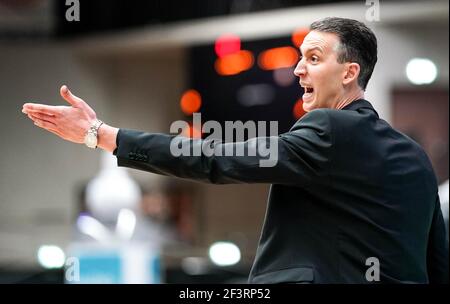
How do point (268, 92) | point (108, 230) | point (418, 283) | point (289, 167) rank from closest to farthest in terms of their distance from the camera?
point (289, 167) < point (418, 283) < point (108, 230) < point (268, 92)

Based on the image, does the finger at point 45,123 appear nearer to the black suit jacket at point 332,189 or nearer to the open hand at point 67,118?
the open hand at point 67,118

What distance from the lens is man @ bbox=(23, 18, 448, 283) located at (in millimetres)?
1941

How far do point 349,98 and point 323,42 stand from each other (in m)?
0.15

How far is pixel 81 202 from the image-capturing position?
10648 mm

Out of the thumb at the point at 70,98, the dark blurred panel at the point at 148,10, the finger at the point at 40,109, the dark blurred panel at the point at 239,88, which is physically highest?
the dark blurred panel at the point at 148,10

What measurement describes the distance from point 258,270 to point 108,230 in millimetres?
5366

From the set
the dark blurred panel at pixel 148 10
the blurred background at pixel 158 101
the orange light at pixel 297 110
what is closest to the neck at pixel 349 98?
the blurred background at pixel 158 101

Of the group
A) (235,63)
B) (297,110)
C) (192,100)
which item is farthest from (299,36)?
(192,100)

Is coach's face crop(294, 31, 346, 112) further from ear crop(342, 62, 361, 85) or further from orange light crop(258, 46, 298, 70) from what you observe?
orange light crop(258, 46, 298, 70)

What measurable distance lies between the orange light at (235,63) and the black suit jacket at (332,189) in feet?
21.5

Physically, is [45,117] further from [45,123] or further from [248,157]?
[248,157]

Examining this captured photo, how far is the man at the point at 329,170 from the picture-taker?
1.94 meters
